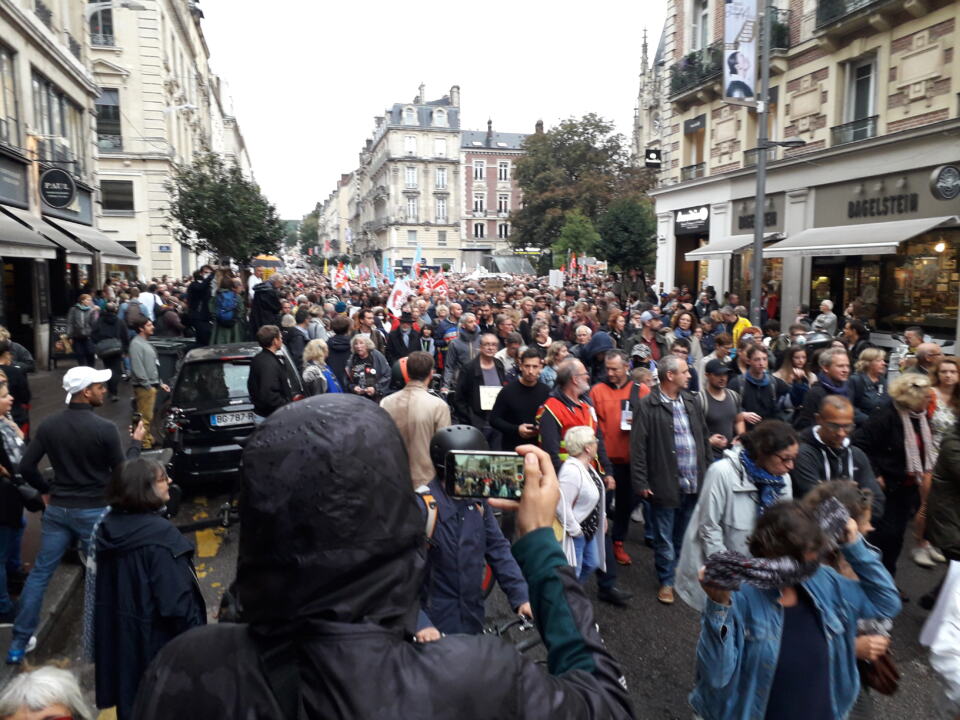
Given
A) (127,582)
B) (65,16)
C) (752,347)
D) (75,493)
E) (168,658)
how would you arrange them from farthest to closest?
(65,16), (752,347), (75,493), (127,582), (168,658)

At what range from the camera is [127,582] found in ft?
10.3

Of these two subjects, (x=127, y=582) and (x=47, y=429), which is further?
(x=47, y=429)

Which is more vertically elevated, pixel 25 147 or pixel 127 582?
pixel 25 147

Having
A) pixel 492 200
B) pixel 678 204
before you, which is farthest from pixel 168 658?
pixel 492 200

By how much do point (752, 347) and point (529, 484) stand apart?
18.9 feet

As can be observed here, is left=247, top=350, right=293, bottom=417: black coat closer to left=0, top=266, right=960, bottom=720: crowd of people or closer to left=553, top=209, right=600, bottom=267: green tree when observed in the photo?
left=0, top=266, right=960, bottom=720: crowd of people

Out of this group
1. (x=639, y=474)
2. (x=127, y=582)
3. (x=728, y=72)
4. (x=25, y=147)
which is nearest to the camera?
(x=127, y=582)

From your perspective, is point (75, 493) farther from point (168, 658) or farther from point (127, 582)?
point (168, 658)

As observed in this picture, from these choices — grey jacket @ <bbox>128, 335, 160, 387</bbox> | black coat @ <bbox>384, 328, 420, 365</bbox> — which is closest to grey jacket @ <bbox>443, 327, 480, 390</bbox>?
black coat @ <bbox>384, 328, 420, 365</bbox>

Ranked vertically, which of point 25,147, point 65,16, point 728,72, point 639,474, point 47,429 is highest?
point 65,16

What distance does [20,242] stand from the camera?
12039mm

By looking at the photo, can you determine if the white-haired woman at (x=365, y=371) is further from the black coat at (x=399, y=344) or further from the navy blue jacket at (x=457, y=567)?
the navy blue jacket at (x=457, y=567)

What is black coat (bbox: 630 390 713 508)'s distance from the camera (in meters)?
5.32

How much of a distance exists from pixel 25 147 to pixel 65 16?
5.30 m
